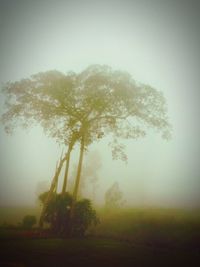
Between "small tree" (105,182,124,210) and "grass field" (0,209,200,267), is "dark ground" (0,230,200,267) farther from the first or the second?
"small tree" (105,182,124,210)

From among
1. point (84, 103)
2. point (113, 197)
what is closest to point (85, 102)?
point (84, 103)

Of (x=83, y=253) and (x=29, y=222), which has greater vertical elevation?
(x=29, y=222)

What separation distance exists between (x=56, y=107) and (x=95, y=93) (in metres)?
4.07

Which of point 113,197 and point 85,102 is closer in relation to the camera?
point 85,102

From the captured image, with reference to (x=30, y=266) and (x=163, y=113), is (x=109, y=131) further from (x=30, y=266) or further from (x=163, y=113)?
(x=30, y=266)

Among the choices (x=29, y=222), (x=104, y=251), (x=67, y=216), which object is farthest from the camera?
(x=29, y=222)

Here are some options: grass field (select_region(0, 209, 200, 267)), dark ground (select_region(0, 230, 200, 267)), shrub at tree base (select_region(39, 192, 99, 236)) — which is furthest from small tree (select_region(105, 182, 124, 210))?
dark ground (select_region(0, 230, 200, 267))

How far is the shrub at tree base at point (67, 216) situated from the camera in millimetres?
21453

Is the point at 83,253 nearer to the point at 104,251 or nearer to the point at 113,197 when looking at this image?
the point at 104,251

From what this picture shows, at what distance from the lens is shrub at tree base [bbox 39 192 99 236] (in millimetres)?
21453

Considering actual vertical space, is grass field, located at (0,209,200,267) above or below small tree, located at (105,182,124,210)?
below

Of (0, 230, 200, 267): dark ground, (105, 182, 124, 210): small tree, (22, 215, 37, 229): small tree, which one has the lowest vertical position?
(0, 230, 200, 267): dark ground

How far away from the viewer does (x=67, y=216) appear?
858 inches

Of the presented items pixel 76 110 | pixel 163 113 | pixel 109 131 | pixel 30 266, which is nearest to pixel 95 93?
pixel 76 110
